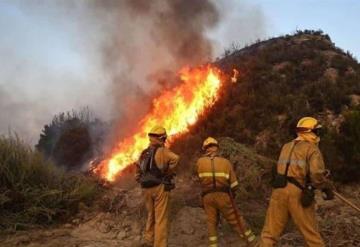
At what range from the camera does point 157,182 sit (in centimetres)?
830

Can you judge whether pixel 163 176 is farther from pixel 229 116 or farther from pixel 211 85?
pixel 211 85

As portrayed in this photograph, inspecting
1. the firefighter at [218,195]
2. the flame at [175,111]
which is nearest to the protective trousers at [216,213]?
the firefighter at [218,195]

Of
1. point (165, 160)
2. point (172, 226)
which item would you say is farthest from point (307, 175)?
point (172, 226)

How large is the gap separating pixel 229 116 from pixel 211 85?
2023 millimetres

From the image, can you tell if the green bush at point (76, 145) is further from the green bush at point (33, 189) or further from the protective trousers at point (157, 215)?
the protective trousers at point (157, 215)

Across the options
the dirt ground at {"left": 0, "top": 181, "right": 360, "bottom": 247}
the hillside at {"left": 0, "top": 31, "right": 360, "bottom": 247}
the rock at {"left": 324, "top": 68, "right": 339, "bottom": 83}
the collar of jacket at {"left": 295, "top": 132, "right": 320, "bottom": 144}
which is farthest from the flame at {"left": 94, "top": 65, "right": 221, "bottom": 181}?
the collar of jacket at {"left": 295, "top": 132, "right": 320, "bottom": 144}

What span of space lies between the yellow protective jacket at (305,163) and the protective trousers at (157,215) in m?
2.30

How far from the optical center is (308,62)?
65.2 ft

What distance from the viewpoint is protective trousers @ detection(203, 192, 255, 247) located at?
26.5ft

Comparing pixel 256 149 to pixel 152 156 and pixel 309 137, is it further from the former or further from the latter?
pixel 309 137

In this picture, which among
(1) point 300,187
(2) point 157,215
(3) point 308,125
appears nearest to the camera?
(1) point 300,187

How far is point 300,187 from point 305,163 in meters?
0.34

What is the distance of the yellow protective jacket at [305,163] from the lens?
6598 millimetres

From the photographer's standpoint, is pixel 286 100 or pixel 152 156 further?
pixel 286 100
